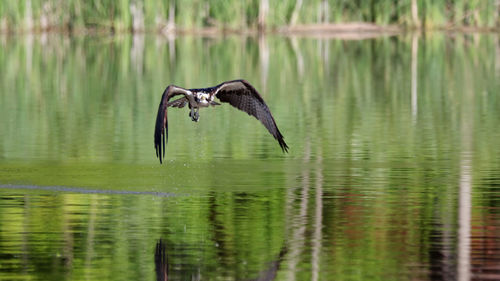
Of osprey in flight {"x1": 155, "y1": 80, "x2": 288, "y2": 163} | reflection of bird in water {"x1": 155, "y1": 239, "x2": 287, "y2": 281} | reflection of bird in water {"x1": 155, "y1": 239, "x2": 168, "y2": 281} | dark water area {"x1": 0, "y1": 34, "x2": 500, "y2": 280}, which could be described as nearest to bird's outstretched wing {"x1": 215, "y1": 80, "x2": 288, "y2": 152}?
osprey in flight {"x1": 155, "y1": 80, "x2": 288, "y2": 163}

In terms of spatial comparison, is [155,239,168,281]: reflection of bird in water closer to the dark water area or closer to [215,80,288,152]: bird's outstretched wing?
the dark water area

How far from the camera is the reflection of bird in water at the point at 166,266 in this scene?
418 inches

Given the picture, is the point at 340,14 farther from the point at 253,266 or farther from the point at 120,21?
A: the point at 253,266

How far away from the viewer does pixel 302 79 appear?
35.6m

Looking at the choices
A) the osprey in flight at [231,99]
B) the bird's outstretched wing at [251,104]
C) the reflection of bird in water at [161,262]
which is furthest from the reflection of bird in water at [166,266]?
the bird's outstretched wing at [251,104]

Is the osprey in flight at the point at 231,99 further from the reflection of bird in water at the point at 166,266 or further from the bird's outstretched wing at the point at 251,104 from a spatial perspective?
the reflection of bird in water at the point at 166,266

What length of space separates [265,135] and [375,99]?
7744 mm

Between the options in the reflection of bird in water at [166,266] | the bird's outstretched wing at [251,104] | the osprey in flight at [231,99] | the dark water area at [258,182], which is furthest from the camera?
the bird's outstretched wing at [251,104]

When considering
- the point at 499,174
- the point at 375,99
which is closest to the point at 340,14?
the point at 375,99

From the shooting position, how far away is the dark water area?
37.3 ft

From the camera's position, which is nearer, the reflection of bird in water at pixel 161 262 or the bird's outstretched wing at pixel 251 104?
the reflection of bird in water at pixel 161 262

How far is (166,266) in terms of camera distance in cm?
1112

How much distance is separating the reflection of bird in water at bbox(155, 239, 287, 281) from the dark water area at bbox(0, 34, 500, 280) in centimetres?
3

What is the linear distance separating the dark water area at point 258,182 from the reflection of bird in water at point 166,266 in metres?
0.03
